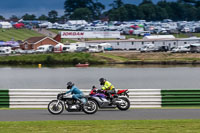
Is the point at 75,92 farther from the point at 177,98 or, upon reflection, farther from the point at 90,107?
the point at 177,98

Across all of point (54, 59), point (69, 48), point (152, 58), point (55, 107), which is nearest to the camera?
point (55, 107)

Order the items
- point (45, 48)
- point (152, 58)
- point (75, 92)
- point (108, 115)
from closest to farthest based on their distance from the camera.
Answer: point (108, 115)
point (75, 92)
point (152, 58)
point (45, 48)

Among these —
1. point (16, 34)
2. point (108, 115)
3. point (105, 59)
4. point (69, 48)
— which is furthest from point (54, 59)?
point (108, 115)

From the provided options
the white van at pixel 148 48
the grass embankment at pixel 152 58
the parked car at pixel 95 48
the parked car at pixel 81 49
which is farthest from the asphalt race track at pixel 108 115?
the parked car at pixel 81 49

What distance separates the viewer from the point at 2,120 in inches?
821

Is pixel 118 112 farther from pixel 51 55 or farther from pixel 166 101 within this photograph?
pixel 51 55

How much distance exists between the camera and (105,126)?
18984 millimetres

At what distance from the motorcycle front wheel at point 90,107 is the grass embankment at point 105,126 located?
2502mm

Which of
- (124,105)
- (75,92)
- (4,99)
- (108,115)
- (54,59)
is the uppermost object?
(54,59)

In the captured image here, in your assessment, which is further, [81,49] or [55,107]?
[81,49]

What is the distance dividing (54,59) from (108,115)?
7670 centimetres

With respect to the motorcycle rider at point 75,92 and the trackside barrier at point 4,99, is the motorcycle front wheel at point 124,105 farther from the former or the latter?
the trackside barrier at point 4,99

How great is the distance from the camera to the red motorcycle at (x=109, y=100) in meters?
23.6

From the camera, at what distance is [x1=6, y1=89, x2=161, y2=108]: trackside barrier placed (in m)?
26.2
